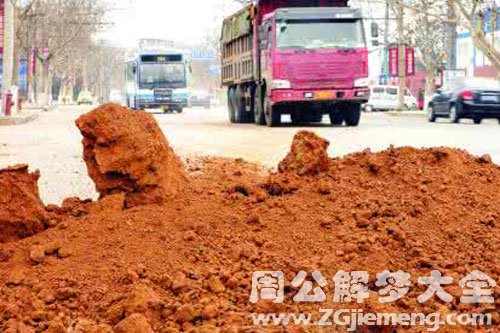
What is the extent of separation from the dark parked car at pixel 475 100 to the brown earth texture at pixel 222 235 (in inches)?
973

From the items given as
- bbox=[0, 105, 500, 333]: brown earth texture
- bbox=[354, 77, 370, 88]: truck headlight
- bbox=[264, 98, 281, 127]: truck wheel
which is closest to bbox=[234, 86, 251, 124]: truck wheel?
bbox=[264, 98, 281, 127]: truck wheel

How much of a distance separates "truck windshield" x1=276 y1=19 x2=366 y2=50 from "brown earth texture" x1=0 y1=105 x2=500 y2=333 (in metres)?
18.7

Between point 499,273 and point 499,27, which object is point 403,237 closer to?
point 499,273

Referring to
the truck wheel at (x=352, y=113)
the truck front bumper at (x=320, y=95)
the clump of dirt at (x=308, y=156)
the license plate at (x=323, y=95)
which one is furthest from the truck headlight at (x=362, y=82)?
the clump of dirt at (x=308, y=156)

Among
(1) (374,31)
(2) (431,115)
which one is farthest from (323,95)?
(2) (431,115)

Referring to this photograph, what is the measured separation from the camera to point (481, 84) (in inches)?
1224

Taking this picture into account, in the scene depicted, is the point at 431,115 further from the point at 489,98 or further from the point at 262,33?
the point at 262,33

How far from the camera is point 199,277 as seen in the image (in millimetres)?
4660

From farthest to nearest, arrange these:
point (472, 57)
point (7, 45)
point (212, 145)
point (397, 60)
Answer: point (472, 57), point (397, 60), point (7, 45), point (212, 145)

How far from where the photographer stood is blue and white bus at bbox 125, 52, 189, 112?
1855 inches

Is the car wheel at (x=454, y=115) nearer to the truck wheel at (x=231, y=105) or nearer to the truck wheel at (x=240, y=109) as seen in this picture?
the truck wheel at (x=240, y=109)

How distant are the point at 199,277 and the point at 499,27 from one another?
6306 cm

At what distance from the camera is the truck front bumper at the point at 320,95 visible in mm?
25422

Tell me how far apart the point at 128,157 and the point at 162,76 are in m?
41.8
